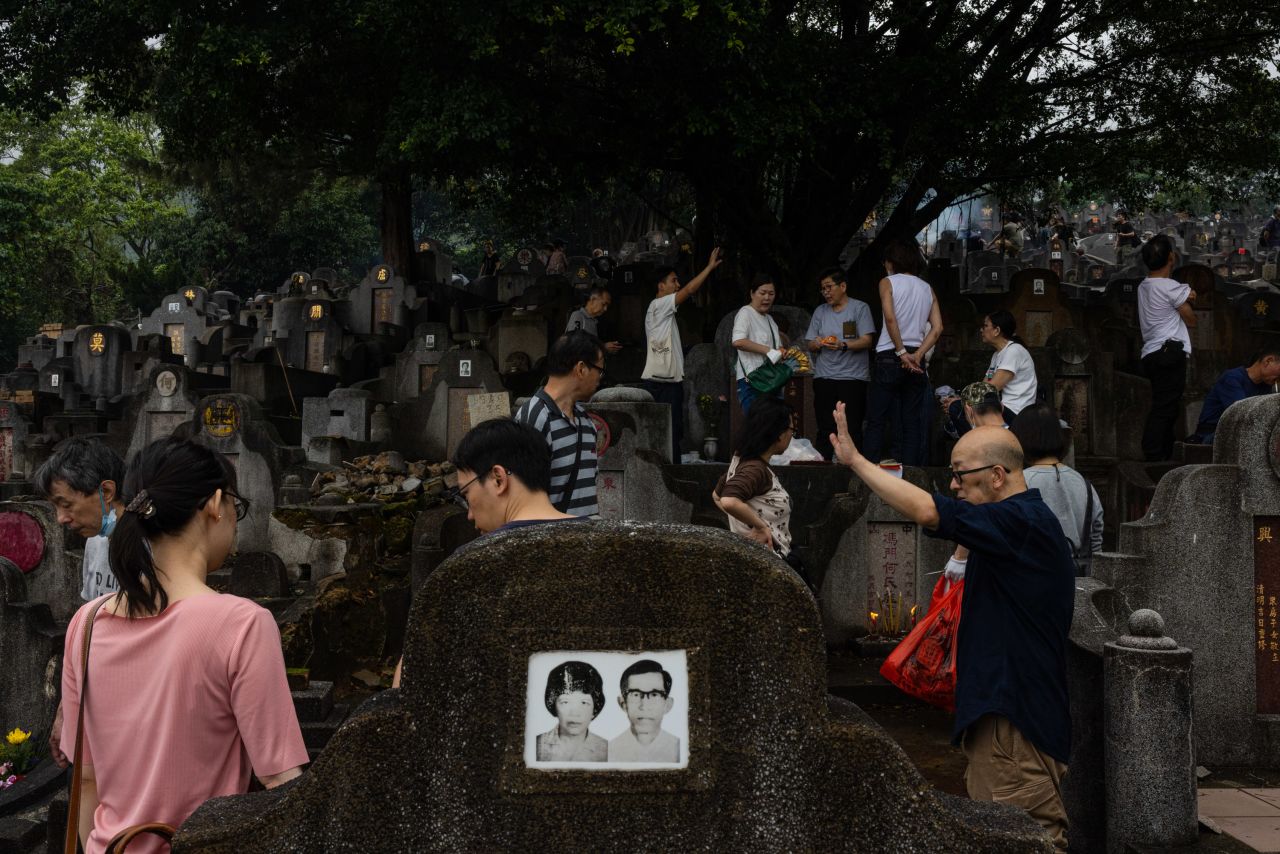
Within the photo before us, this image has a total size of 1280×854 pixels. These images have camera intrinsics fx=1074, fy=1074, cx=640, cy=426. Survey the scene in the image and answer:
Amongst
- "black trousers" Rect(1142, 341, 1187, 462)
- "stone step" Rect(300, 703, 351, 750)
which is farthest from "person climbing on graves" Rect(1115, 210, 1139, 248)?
"stone step" Rect(300, 703, 351, 750)

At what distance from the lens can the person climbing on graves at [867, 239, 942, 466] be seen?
346 inches

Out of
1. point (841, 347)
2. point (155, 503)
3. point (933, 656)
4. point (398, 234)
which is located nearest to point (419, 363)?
point (398, 234)

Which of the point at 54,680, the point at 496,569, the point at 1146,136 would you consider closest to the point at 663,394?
the point at 54,680

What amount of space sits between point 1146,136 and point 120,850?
1621cm

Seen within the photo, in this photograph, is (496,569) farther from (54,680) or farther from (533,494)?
(54,680)

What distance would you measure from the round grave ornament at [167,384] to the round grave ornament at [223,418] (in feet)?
7.73

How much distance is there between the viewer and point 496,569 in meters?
2.27

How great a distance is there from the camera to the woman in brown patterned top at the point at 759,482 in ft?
17.4

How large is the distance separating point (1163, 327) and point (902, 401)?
3.15 meters

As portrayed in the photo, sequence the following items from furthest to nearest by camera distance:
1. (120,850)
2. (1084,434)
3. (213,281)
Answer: (213,281), (1084,434), (120,850)

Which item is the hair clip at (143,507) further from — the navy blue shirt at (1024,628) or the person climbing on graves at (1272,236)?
the person climbing on graves at (1272,236)

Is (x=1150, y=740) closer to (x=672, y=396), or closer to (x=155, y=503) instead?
(x=155, y=503)

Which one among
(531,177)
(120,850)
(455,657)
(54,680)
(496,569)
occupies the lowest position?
(54,680)

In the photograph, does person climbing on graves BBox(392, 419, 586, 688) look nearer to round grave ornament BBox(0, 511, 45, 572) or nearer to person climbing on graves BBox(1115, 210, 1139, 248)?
round grave ornament BBox(0, 511, 45, 572)
